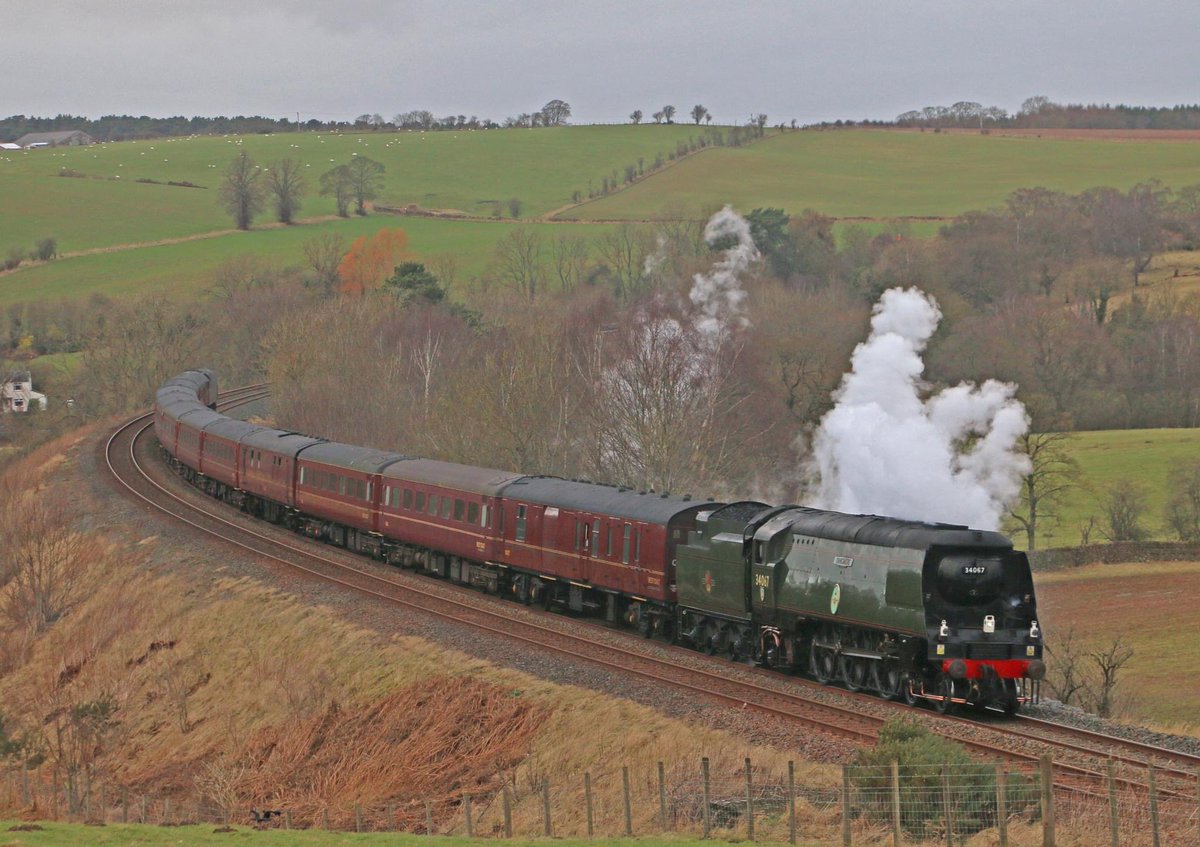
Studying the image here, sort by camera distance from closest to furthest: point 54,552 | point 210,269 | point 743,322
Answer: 1. point 54,552
2. point 743,322
3. point 210,269

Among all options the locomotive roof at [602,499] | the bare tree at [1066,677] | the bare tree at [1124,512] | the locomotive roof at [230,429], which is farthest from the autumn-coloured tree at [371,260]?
the bare tree at [1066,677]

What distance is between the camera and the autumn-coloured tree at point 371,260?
418ft

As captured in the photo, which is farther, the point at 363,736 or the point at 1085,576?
the point at 1085,576

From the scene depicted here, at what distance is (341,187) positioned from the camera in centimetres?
16388

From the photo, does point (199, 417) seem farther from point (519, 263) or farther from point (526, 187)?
point (526, 187)

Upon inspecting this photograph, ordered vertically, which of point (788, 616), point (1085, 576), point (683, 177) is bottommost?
point (1085, 576)

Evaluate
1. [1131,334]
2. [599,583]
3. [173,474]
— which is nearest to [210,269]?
[173,474]

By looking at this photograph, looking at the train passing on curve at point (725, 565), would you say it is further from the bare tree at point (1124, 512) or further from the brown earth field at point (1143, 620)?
the bare tree at point (1124, 512)

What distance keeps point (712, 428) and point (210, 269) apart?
283 feet

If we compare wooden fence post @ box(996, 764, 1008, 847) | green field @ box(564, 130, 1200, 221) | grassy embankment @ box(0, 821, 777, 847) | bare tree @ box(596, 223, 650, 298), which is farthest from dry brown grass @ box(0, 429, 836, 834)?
green field @ box(564, 130, 1200, 221)

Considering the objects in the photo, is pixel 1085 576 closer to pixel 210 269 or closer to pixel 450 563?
pixel 450 563

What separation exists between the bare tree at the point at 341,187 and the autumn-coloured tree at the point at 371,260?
28.8 m

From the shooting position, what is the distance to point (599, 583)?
34.3 metres

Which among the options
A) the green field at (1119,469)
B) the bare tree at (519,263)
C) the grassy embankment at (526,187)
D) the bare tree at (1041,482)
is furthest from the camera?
the grassy embankment at (526,187)
